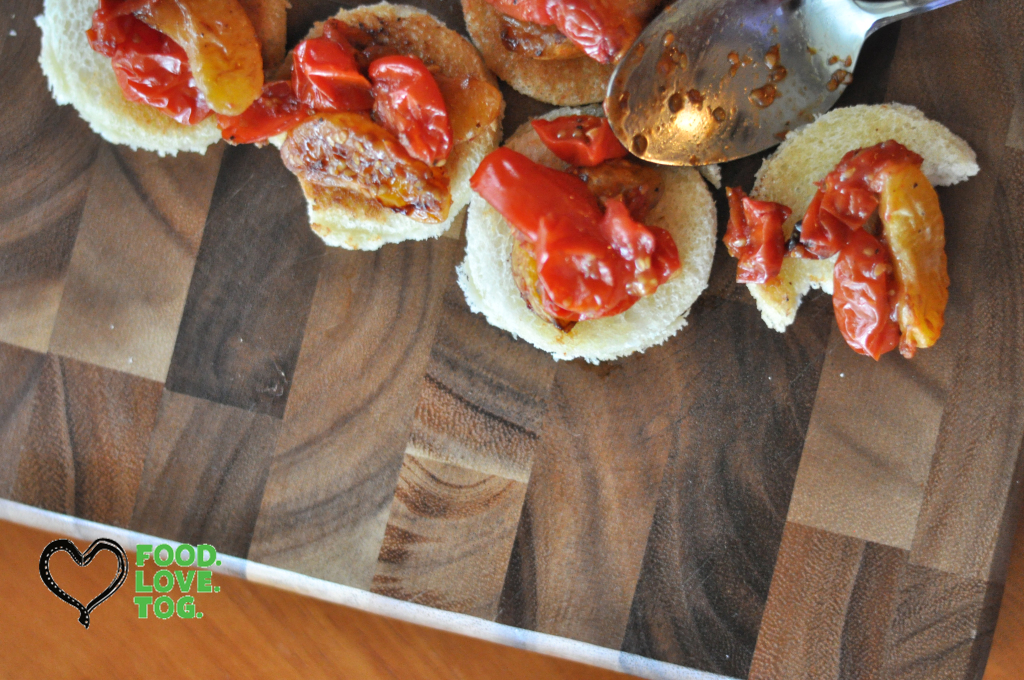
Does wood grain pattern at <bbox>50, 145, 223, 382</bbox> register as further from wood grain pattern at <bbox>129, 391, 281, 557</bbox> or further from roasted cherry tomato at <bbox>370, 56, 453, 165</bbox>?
roasted cherry tomato at <bbox>370, 56, 453, 165</bbox>

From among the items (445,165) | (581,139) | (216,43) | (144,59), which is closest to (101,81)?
(144,59)

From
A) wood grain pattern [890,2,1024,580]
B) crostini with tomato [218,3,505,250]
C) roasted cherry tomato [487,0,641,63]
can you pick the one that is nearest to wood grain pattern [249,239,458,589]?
crostini with tomato [218,3,505,250]

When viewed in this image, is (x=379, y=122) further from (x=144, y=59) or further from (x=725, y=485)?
(x=725, y=485)

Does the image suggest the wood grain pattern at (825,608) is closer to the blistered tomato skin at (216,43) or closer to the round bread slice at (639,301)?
the round bread slice at (639,301)

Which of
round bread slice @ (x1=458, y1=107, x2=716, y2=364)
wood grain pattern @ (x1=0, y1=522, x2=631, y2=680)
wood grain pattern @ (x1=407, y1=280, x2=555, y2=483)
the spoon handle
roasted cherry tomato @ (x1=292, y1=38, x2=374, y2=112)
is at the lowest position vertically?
wood grain pattern @ (x1=0, y1=522, x2=631, y2=680)

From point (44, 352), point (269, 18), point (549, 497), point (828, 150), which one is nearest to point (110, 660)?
point (44, 352)

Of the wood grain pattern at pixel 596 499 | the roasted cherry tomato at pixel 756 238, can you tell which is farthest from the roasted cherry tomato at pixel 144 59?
the roasted cherry tomato at pixel 756 238
